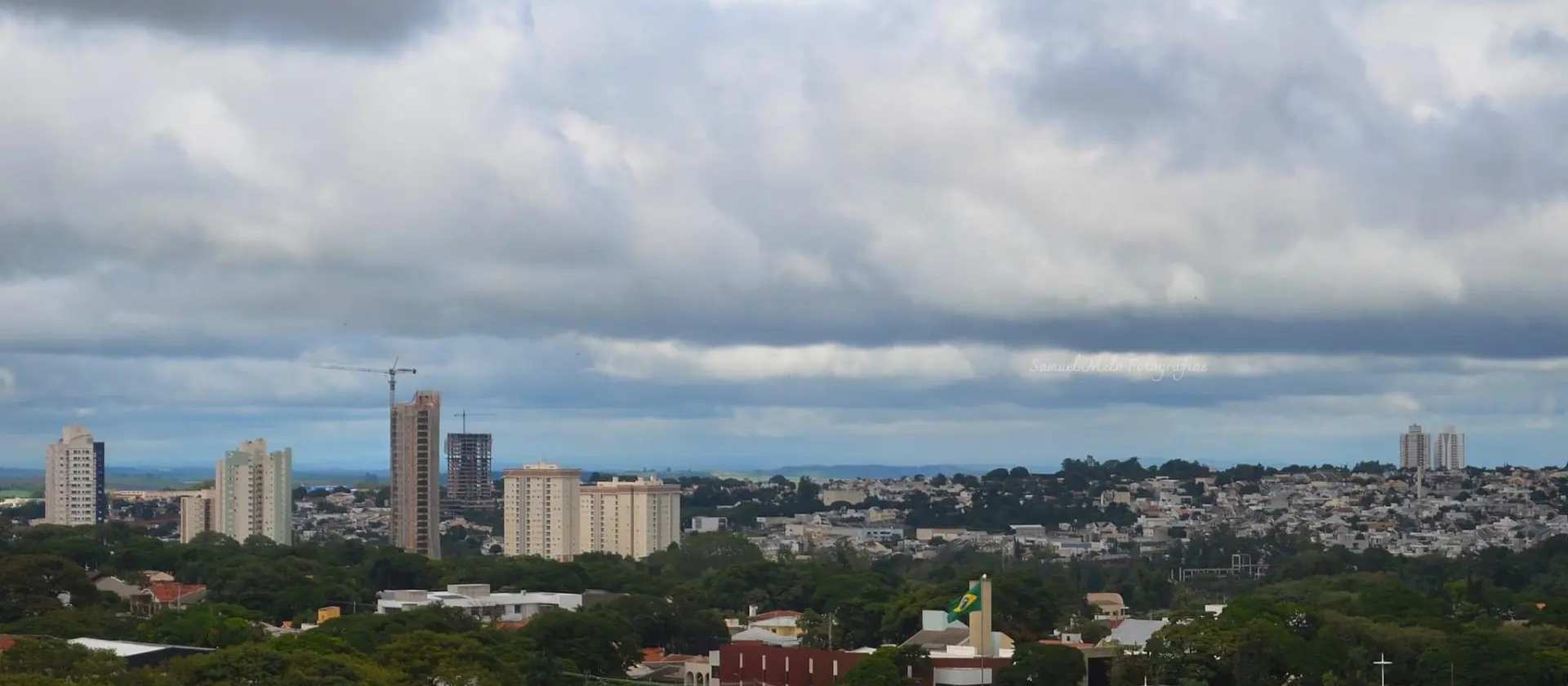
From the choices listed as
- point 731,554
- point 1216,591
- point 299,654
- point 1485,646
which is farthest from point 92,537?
point 1485,646

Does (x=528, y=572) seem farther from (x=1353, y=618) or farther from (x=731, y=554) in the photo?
(x=1353, y=618)

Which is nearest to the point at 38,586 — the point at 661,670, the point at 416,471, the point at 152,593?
the point at 152,593

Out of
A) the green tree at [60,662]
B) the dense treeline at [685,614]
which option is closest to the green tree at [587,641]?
the dense treeline at [685,614]

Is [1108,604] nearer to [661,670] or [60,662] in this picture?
[661,670]

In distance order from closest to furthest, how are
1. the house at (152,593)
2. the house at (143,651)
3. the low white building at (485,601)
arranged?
the house at (143,651), the low white building at (485,601), the house at (152,593)

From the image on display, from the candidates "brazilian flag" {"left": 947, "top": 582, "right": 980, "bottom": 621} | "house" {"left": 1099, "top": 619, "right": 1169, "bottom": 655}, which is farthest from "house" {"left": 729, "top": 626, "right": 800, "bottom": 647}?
"house" {"left": 1099, "top": 619, "right": 1169, "bottom": 655}

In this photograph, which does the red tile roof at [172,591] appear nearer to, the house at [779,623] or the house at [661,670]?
the house at [779,623]
